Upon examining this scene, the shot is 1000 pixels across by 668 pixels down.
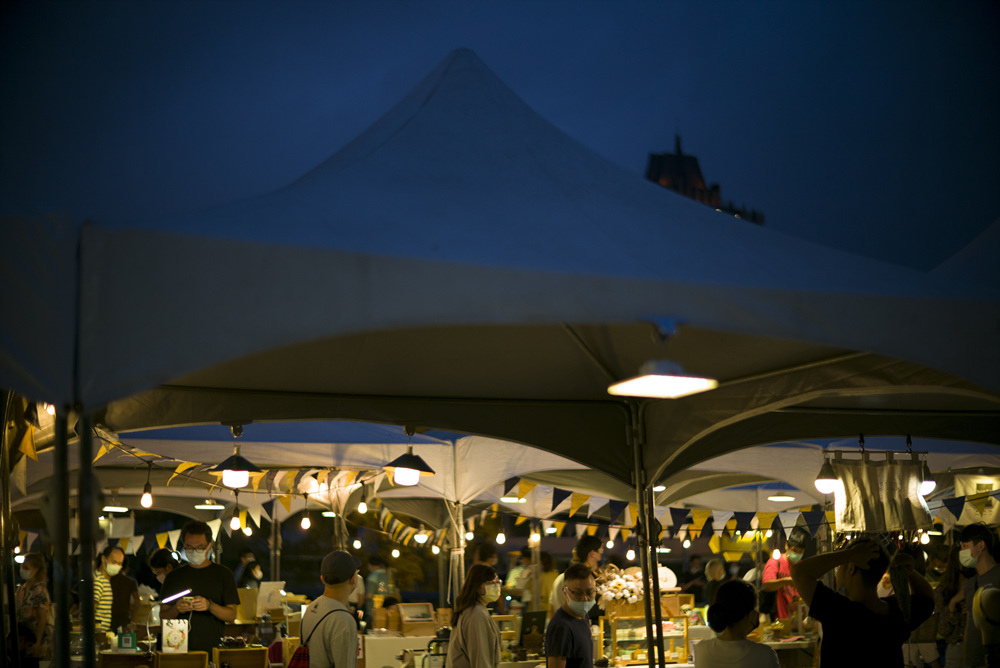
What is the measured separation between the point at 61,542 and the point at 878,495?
848cm

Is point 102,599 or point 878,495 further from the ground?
point 878,495

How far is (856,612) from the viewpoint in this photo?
14.8 feet

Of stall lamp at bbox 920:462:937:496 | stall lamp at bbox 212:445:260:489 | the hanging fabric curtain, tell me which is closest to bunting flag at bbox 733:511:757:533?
stall lamp at bbox 920:462:937:496

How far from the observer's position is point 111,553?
557 inches

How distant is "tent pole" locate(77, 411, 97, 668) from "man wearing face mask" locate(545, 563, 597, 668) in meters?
3.00

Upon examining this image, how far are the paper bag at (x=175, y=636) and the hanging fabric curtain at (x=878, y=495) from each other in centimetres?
652

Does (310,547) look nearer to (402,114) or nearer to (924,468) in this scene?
(924,468)

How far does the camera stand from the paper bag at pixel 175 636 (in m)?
6.56

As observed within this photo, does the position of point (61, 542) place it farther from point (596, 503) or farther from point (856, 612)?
point (596, 503)

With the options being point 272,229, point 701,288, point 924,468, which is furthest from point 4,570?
point 924,468

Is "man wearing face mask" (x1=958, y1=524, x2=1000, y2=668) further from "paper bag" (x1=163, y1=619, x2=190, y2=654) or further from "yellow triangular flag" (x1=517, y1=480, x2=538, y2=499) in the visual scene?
"yellow triangular flag" (x1=517, y1=480, x2=538, y2=499)

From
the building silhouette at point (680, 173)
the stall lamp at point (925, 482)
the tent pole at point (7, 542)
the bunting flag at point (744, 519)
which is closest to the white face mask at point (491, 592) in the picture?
the tent pole at point (7, 542)

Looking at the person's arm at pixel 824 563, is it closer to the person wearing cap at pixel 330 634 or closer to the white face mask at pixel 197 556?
the person wearing cap at pixel 330 634

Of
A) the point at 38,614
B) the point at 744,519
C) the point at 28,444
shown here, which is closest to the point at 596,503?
the point at 744,519
